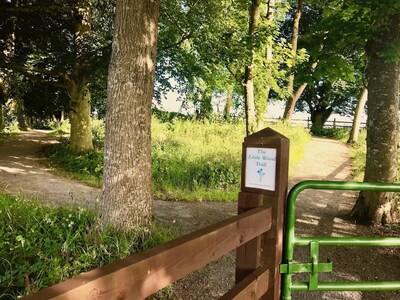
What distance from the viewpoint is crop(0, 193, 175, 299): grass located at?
10.7 feet

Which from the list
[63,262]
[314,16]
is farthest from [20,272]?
[314,16]

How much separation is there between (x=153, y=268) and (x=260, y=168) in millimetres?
1149

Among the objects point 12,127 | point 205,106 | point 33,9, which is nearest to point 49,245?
point 33,9

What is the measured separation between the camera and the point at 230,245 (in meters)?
1.79

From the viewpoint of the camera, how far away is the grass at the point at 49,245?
327cm

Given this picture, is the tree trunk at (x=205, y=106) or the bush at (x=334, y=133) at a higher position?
the tree trunk at (x=205, y=106)

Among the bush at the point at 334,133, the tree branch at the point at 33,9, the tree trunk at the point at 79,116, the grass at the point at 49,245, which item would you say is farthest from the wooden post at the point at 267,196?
the bush at the point at 334,133

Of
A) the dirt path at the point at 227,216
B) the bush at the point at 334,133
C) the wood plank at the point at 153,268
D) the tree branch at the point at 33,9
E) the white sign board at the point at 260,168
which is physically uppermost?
the tree branch at the point at 33,9

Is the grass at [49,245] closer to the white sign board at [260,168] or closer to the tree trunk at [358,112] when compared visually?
the white sign board at [260,168]

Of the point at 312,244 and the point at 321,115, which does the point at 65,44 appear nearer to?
the point at 312,244

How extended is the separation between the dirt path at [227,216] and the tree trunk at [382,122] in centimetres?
47

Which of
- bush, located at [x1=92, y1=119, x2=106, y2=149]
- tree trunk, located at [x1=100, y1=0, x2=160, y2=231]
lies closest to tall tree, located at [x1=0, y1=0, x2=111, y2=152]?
bush, located at [x1=92, y1=119, x2=106, y2=149]

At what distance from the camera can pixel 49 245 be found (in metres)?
3.91

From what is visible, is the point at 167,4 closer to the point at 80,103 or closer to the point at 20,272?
the point at 80,103
